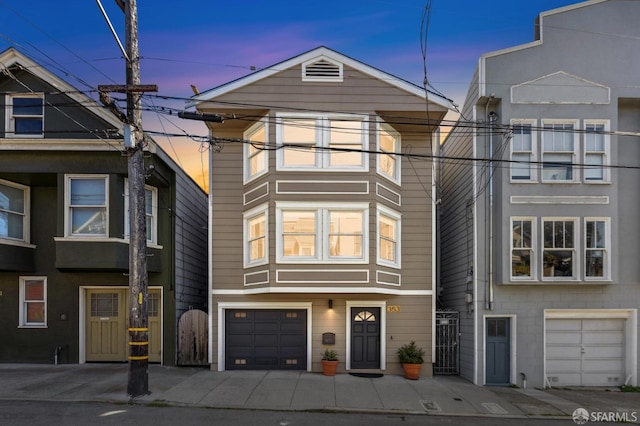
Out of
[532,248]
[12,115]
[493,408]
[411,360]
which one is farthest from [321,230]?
[12,115]

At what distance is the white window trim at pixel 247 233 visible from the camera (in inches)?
531

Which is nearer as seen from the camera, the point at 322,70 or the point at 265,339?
the point at 322,70

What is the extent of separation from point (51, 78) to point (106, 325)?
24.0ft

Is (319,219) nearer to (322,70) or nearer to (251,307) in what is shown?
(251,307)

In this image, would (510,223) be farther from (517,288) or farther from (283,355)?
(283,355)

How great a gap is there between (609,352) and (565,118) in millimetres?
6755

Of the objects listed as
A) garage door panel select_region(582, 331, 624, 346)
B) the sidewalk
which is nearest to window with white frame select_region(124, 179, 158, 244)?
the sidewalk

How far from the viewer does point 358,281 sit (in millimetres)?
13188

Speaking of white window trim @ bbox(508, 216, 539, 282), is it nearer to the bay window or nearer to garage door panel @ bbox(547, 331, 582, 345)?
garage door panel @ bbox(547, 331, 582, 345)

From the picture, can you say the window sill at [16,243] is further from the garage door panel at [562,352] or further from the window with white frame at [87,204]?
the garage door panel at [562,352]

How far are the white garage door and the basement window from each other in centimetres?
925

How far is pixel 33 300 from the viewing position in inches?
566
